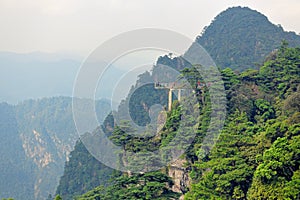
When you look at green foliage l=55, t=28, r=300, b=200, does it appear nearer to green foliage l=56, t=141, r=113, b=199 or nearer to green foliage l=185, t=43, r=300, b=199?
green foliage l=185, t=43, r=300, b=199

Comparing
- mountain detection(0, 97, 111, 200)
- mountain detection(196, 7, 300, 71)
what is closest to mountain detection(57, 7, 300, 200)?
mountain detection(196, 7, 300, 71)

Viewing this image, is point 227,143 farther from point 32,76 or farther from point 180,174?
point 32,76

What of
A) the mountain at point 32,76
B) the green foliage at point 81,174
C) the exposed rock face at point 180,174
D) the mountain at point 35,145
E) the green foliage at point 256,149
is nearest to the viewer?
the green foliage at point 256,149

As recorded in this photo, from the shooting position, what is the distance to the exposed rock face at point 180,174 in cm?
950

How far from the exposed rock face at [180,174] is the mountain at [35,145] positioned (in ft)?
111

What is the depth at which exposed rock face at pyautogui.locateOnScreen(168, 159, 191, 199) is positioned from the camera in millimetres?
9500

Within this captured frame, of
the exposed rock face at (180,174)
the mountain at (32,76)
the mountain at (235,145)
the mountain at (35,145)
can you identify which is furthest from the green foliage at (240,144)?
the mountain at (32,76)

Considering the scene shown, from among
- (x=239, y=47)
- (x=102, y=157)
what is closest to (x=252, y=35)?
(x=239, y=47)

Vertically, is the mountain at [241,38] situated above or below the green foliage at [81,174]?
above

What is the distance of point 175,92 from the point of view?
11.7m

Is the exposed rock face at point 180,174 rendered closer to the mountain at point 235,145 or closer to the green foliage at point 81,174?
the mountain at point 235,145

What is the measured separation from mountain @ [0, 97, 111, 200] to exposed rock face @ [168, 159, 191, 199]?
3372 cm

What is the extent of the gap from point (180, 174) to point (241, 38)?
74.9ft

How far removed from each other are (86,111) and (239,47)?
75.6 ft
